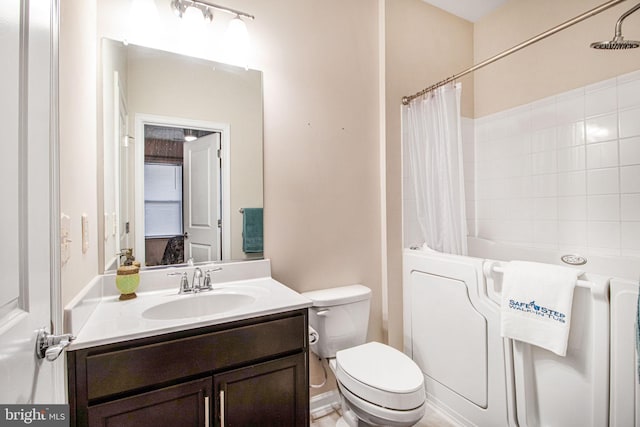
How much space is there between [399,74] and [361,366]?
5.83ft

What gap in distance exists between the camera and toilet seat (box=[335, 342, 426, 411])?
1.24 m

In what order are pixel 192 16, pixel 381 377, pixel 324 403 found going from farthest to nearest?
1. pixel 324 403
2. pixel 192 16
3. pixel 381 377

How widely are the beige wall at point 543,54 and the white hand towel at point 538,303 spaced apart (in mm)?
1343

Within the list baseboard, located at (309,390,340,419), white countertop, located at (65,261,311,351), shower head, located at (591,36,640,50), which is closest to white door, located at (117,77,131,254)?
white countertop, located at (65,261,311,351)

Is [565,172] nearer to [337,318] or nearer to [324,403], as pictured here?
[337,318]

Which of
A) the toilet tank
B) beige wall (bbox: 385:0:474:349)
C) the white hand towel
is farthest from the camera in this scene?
beige wall (bbox: 385:0:474:349)

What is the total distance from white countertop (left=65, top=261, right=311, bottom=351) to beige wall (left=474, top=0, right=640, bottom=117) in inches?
83.7

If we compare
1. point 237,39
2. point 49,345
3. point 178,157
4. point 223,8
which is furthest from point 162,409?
point 223,8

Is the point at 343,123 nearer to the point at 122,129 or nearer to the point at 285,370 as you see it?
the point at 122,129

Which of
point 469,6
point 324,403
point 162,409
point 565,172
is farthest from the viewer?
point 469,6

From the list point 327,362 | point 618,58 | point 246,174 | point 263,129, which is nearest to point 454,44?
point 618,58

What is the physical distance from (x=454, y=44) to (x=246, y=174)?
1922mm

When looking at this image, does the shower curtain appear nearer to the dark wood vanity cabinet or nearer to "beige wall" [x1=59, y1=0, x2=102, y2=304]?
the dark wood vanity cabinet

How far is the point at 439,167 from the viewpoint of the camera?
1890 millimetres
